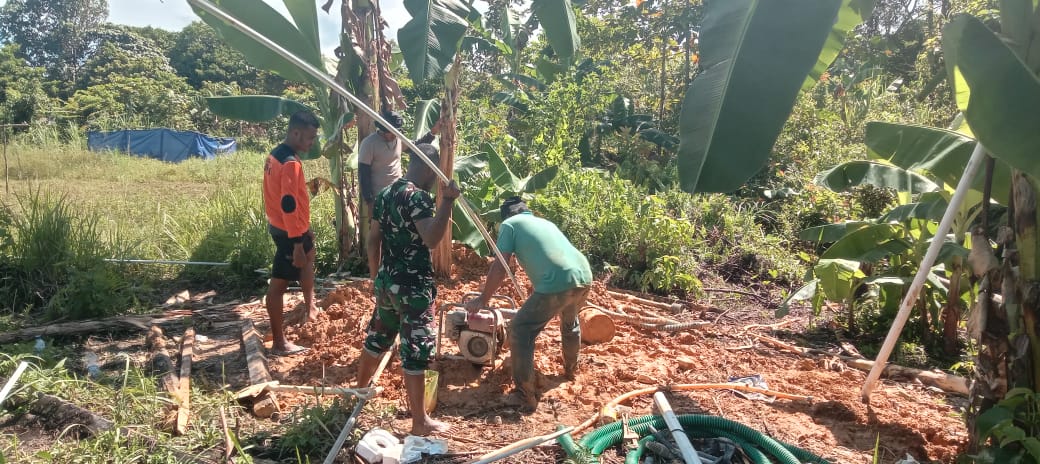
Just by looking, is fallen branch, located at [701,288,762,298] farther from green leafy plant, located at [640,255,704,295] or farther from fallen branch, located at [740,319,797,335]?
fallen branch, located at [740,319,797,335]

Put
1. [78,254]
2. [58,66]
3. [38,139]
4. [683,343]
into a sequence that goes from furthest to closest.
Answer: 1. [58,66]
2. [38,139]
3. [78,254]
4. [683,343]

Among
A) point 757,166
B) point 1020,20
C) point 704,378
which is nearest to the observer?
point 757,166

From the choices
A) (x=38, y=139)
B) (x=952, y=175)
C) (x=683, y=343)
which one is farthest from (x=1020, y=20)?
(x=38, y=139)

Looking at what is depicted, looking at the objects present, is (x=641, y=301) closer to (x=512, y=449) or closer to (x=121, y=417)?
(x=512, y=449)

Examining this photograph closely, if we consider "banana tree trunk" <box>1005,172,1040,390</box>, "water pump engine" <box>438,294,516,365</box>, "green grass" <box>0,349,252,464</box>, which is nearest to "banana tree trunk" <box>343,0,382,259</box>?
"water pump engine" <box>438,294,516,365</box>

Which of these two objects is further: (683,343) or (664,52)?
(664,52)

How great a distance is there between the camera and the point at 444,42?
5129 millimetres

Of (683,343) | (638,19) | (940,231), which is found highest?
(638,19)

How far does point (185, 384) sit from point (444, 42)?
3.33 meters

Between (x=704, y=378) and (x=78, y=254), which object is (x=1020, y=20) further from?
(x=78, y=254)

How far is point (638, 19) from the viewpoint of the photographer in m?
12.8

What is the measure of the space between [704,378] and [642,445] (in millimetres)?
1308

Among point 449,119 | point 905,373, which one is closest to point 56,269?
point 449,119

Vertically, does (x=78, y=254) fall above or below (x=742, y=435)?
above
